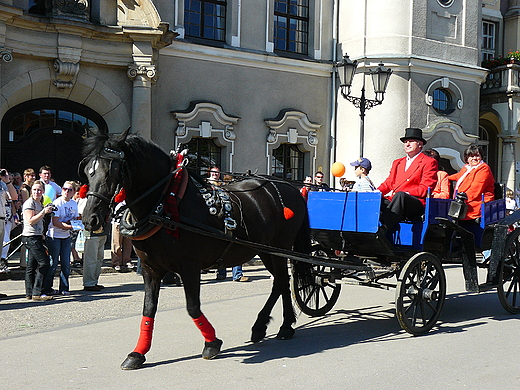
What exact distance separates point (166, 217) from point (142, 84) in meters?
10.0

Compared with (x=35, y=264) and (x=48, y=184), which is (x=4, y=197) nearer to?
(x=35, y=264)

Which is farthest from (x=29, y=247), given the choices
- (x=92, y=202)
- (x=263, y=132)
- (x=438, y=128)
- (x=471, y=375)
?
(x=438, y=128)

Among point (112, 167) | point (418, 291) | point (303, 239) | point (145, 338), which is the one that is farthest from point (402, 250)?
point (112, 167)

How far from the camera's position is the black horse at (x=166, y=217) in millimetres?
5121

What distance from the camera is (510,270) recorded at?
26.3 feet

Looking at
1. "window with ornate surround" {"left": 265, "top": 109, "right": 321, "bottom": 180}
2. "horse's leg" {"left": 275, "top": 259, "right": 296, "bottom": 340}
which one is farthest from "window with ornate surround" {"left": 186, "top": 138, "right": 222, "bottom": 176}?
"horse's leg" {"left": 275, "top": 259, "right": 296, "bottom": 340}

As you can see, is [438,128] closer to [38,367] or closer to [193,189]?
[193,189]

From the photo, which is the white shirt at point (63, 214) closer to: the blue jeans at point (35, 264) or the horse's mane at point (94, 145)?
the blue jeans at point (35, 264)

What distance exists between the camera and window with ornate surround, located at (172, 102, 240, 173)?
644 inches

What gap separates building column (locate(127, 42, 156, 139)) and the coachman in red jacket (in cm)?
840

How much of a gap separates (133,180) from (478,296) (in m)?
6.30

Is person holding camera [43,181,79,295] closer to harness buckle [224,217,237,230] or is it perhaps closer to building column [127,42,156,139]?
harness buckle [224,217,237,230]

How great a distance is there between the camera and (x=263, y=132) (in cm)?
1777

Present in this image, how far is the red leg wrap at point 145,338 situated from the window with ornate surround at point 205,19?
12.4 m
